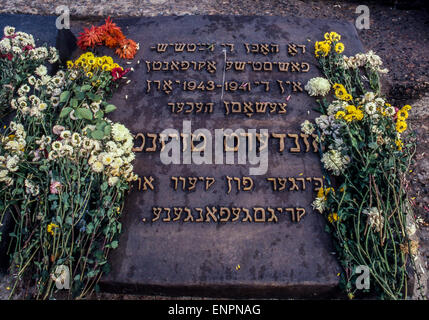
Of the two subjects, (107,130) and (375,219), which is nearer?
(375,219)

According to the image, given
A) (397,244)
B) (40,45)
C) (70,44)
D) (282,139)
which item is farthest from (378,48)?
(40,45)

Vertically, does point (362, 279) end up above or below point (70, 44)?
below

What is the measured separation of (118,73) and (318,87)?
1.78 m

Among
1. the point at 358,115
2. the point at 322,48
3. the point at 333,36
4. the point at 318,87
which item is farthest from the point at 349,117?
the point at 333,36

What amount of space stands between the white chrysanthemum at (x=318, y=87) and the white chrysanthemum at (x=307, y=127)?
326mm

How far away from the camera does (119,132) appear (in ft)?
7.88

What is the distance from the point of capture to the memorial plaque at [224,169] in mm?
2100

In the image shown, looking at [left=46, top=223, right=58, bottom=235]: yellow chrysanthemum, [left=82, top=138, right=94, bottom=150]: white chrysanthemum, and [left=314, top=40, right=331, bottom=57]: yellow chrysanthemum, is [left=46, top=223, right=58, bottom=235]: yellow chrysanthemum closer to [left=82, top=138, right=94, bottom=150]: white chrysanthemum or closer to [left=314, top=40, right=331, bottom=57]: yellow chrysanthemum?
[left=82, top=138, right=94, bottom=150]: white chrysanthemum

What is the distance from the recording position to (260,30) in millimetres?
3158

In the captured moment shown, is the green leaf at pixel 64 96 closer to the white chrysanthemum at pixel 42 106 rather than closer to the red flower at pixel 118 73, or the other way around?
the white chrysanthemum at pixel 42 106

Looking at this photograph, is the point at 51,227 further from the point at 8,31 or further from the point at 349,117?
the point at 349,117

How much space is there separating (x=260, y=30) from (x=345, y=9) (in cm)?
190

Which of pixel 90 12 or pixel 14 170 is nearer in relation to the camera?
pixel 14 170
